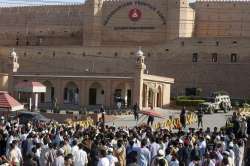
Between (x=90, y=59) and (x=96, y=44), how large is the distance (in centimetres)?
342

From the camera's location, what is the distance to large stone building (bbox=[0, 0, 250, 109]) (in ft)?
176

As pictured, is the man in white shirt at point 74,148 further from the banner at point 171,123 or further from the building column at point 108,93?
the building column at point 108,93

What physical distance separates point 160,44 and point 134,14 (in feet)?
16.8

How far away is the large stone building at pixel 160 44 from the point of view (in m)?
53.6

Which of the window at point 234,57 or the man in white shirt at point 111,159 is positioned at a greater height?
the window at point 234,57

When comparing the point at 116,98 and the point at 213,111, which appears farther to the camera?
the point at 116,98

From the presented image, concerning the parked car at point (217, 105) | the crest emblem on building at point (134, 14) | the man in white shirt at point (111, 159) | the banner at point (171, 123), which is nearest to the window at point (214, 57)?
the crest emblem on building at point (134, 14)

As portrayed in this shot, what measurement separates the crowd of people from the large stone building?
32301 millimetres

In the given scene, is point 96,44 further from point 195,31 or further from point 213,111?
point 213,111

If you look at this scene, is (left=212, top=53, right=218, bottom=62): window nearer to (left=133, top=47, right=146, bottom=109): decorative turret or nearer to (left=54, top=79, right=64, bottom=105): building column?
(left=133, top=47, right=146, bottom=109): decorative turret

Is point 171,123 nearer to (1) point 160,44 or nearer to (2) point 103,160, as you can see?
(2) point 103,160

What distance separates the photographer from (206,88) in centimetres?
5403

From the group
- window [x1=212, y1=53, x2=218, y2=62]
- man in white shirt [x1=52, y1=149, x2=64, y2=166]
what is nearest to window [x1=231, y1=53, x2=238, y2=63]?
window [x1=212, y1=53, x2=218, y2=62]

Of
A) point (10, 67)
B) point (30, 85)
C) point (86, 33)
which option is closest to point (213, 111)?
point (30, 85)
